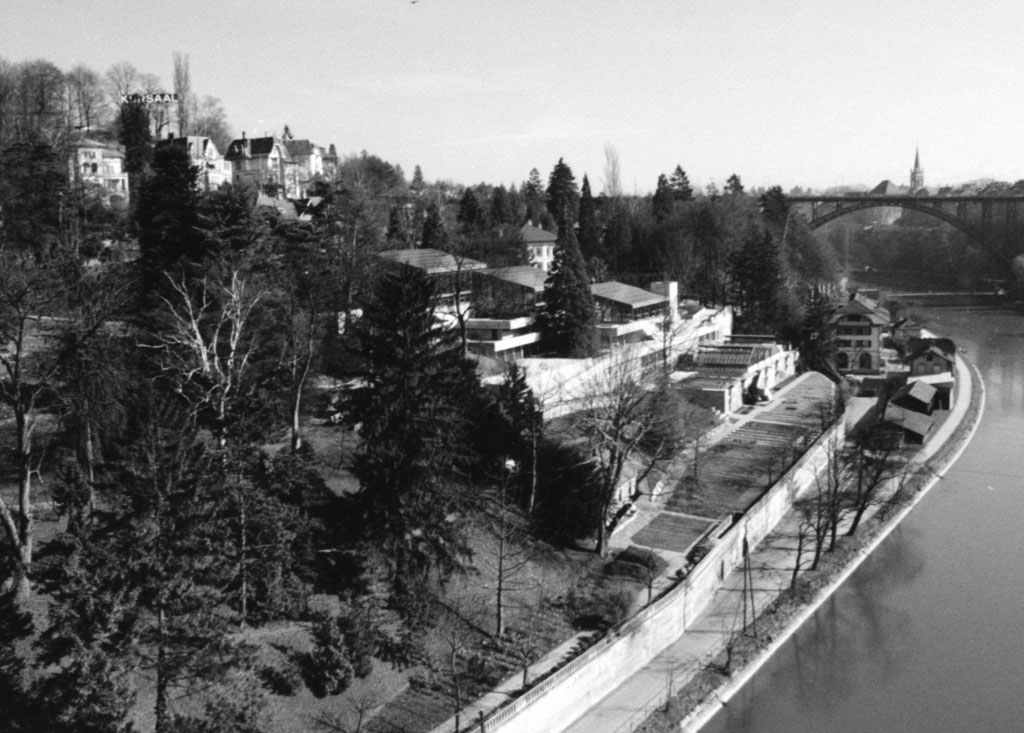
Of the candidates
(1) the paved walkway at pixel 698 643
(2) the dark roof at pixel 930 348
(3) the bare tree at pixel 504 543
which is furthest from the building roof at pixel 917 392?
(3) the bare tree at pixel 504 543

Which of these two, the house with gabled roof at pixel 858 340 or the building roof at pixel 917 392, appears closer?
the building roof at pixel 917 392

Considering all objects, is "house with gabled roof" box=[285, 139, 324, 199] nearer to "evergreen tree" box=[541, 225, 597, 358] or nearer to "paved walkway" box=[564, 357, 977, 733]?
"evergreen tree" box=[541, 225, 597, 358]

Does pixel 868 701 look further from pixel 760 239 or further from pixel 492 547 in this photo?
pixel 760 239

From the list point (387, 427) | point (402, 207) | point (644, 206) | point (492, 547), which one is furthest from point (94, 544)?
point (644, 206)

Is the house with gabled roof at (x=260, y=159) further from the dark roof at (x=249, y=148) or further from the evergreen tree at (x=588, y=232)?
the evergreen tree at (x=588, y=232)

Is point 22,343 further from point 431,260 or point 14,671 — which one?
point 431,260

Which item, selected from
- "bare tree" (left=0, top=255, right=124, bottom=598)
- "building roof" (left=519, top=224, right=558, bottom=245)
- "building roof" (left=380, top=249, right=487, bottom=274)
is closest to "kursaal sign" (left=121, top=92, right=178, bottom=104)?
"building roof" (left=519, top=224, right=558, bottom=245)
